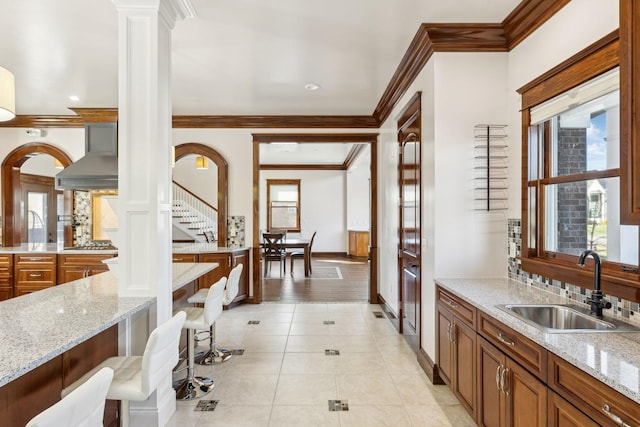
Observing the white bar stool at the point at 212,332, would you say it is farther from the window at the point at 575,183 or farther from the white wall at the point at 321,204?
the white wall at the point at 321,204

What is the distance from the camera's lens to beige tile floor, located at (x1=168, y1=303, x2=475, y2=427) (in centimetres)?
240

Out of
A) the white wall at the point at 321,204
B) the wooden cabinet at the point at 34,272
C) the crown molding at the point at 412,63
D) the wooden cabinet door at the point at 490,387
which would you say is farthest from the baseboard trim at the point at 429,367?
the white wall at the point at 321,204

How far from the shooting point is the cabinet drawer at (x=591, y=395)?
1061 mm

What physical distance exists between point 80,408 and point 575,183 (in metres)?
2.79

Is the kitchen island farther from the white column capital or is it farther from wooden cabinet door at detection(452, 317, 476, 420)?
wooden cabinet door at detection(452, 317, 476, 420)

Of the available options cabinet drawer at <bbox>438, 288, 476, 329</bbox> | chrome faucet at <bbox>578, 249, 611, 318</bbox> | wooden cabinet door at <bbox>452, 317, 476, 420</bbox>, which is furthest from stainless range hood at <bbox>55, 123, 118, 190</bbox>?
chrome faucet at <bbox>578, 249, 611, 318</bbox>

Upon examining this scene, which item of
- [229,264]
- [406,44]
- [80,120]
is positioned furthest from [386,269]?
[80,120]

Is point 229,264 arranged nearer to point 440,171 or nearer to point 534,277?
point 440,171

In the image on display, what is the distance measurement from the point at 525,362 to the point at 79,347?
228 cm

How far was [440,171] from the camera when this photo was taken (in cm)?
279

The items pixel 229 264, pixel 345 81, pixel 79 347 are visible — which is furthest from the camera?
pixel 229 264

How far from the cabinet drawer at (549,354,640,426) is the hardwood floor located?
4.24 metres

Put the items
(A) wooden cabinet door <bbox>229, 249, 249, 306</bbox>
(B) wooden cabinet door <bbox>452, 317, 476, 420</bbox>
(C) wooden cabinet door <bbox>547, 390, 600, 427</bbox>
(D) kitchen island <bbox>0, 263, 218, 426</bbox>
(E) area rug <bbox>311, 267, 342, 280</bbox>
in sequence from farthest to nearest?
(E) area rug <bbox>311, 267, 342, 280</bbox>
(A) wooden cabinet door <bbox>229, 249, 249, 306</bbox>
(B) wooden cabinet door <bbox>452, 317, 476, 420</bbox>
(D) kitchen island <bbox>0, 263, 218, 426</bbox>
(C) wooden cabinet door <bbox>547, 390, 600, 427</bbox>

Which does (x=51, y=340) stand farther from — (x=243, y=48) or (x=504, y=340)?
(x=243, y=48)
